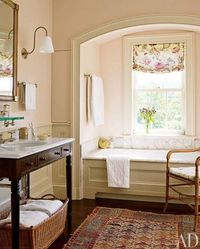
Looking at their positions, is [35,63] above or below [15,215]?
above

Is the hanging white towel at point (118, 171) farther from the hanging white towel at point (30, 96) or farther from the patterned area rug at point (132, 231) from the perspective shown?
the hanging white towel at point (30, 96)

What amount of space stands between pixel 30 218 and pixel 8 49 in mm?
1555

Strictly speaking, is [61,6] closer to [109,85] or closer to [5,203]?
[109,85]

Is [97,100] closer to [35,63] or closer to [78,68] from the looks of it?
[78,68]

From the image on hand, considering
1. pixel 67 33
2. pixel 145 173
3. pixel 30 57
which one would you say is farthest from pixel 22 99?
pixel 145 173

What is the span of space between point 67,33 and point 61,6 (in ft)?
1.17

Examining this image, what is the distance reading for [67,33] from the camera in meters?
3.83

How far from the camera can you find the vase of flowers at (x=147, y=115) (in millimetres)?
4590

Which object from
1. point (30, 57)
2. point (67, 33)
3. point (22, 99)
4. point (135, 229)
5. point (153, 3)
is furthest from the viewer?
point (67, 33)

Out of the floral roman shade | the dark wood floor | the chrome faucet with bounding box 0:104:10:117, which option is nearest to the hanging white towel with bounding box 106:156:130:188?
the dark wood floor

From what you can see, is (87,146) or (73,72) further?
(87,146)

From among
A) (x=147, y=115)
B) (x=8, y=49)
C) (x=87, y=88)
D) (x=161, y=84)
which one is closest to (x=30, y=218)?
(x=8, y=49)

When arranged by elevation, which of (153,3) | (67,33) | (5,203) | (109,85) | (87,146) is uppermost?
(153,3)

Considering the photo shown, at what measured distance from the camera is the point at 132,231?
108 inches
